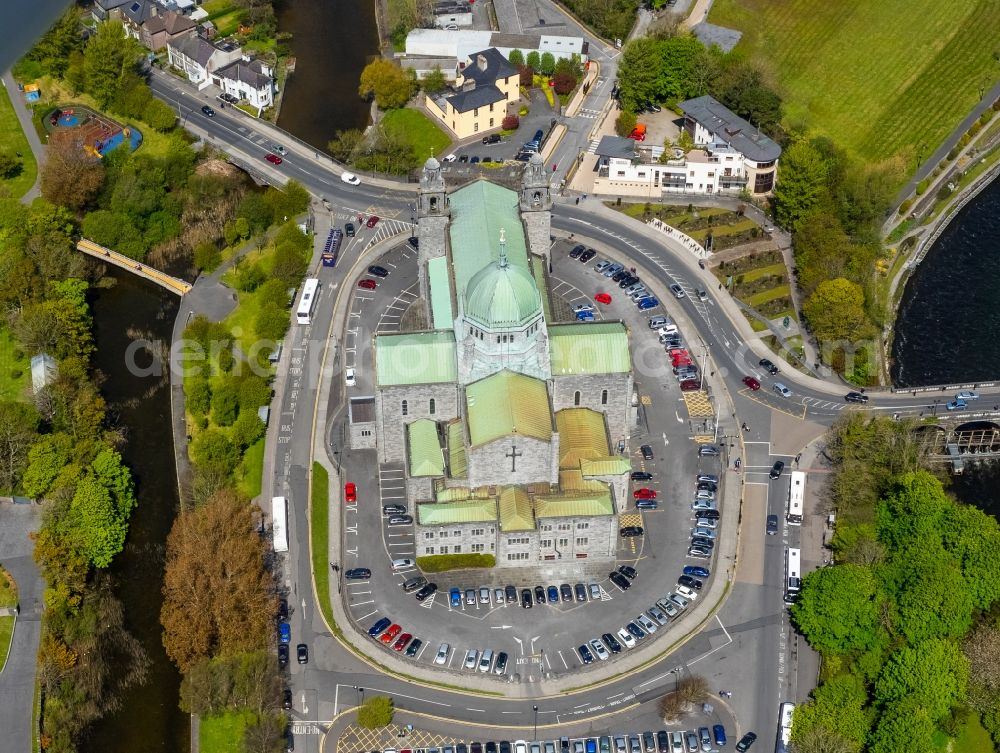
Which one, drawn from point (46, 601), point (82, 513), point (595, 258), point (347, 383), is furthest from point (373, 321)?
point (46, 601)

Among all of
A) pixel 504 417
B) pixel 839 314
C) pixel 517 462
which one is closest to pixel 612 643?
pixel 517 462

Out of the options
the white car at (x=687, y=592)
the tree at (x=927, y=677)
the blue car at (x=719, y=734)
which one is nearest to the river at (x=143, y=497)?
the blue car at (x=719, y=734)

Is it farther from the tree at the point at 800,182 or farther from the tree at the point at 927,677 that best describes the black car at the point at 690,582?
the tree at the point at 800,182

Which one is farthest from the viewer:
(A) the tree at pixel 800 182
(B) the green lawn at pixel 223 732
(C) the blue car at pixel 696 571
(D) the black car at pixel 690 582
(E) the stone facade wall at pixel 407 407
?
(A) the tree at pixel 800 182

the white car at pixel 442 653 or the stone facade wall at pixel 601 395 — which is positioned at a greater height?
the stone facade wall at pixel 601 395

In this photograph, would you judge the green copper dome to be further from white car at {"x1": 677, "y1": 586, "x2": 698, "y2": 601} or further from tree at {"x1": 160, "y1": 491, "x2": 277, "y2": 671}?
tree at {"x1": 160, "y1": 491, "x2": 277, "y2": 671}

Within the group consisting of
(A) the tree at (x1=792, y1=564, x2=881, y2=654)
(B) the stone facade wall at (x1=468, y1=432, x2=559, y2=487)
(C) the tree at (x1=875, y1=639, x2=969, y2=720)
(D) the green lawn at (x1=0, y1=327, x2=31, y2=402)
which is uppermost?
(D) the green lawn at (x1=0, y1=327, x2=31, y2=402)

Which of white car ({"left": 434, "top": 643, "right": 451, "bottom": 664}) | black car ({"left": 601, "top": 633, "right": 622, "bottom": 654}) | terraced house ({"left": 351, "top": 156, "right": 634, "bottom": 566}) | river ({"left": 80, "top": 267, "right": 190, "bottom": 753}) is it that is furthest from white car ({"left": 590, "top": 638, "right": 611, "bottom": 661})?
river ({"left": 80, "top": 267, "right": 190, "bottom": 753})

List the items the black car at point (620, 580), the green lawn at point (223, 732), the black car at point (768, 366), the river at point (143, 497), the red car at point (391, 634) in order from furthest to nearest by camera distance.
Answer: the black car at point (768, 366) < the black car at point (620, 580) < the red car at point (391, 634) < the river at point (143, 497) < the green lawn at point (223, 732)
